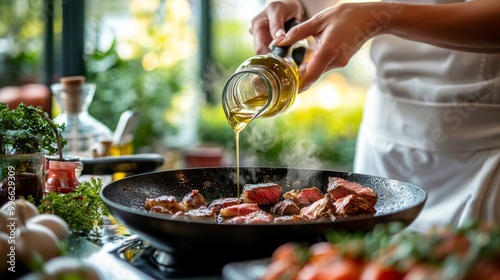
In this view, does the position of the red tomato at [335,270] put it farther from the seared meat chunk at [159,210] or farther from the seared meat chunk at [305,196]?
the seared meat chunk at [305,196]

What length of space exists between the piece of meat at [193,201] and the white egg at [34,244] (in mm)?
477

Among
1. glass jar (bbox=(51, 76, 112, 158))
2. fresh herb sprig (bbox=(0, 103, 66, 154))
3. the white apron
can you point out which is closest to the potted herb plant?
fresh herb sprig (bbox=(0, 103, 66, 154))

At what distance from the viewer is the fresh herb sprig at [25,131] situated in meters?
1.47

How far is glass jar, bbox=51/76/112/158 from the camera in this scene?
2.08 m

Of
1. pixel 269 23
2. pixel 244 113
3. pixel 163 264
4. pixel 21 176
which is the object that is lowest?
pixel 163 264

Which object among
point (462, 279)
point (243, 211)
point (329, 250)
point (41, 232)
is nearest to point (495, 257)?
point (462, 279)

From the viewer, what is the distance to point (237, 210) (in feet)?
5.06

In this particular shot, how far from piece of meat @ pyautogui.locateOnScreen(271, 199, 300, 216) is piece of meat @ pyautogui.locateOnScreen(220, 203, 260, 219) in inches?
3.0

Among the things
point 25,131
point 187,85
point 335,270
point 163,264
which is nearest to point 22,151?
point 25,131

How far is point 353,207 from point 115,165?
656mm

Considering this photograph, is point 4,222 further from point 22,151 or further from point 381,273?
point 381,273

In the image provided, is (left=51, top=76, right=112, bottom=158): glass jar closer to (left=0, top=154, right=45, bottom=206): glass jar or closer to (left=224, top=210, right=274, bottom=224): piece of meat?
(left=0, top=154, right=45, bottom=206): glass jar

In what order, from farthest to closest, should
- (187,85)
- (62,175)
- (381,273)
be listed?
1. (187,85)
2. (62,175)
3. (381,273)


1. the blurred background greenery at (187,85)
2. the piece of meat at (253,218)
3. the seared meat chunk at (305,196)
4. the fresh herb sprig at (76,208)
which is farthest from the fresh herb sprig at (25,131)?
the blurred background greenery at (187,85)
